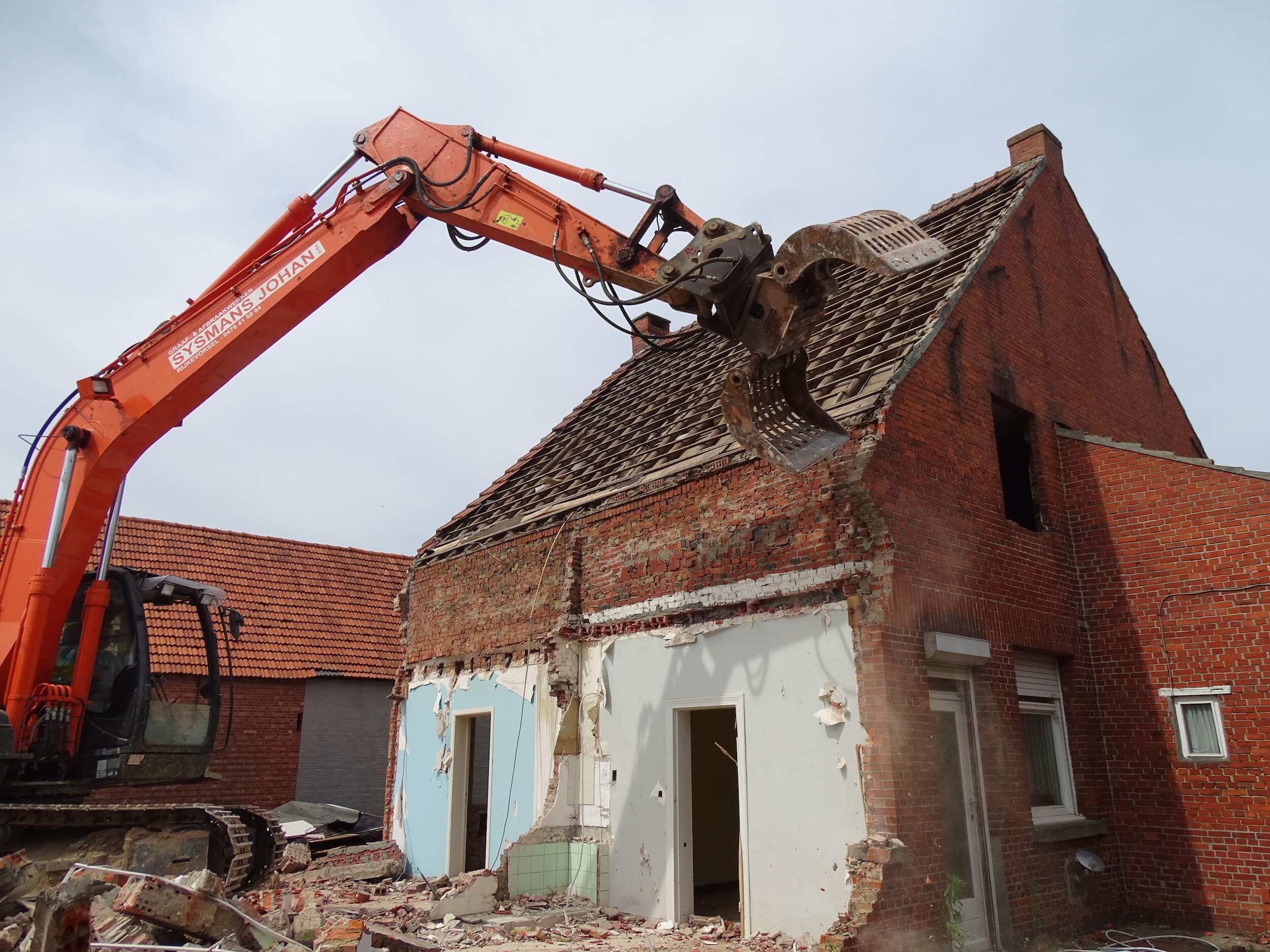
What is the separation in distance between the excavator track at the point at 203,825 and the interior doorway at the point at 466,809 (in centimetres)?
309

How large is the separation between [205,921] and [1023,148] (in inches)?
497

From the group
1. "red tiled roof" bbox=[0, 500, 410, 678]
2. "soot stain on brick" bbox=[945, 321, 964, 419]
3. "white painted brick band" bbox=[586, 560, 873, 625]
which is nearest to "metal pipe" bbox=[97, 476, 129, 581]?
"white painted brick band" bbox=[586, 560, 873, 625]

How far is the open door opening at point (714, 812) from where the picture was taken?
11984mm

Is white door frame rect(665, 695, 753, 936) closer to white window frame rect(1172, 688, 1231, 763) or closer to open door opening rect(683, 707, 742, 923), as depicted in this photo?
open door opening rect(683, 707, 742, 923)

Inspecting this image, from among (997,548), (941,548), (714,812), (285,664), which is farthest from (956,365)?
(285,664)

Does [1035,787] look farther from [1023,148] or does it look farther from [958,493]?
[1023,148]

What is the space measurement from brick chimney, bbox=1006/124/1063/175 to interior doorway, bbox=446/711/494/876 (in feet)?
33.6

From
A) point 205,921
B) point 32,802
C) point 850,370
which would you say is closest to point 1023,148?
point 850,370

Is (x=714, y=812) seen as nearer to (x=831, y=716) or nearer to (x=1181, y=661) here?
(x=831, y=716)

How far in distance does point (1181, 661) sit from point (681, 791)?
5.02 meters

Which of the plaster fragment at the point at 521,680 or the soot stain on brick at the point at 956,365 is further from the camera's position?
the plaster fragment at the point at 521,680

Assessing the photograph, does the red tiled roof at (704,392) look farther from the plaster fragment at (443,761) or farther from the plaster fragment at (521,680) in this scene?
the plaster fragment at (443,761)

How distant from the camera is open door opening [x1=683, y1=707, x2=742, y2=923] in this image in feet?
39.3

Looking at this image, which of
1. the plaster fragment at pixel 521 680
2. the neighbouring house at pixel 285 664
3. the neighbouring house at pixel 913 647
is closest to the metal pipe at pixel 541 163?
the neighbouring house at pixel 913 647
